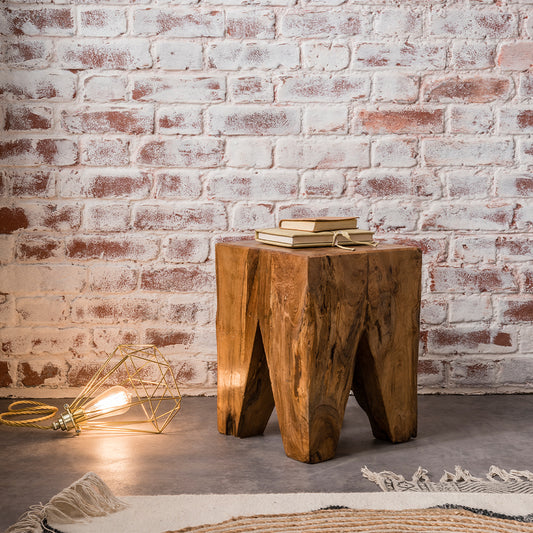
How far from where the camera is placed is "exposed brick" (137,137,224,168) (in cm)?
190

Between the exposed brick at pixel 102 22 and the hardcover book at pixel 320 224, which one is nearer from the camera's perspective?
the hardcover book at pixel 320 224

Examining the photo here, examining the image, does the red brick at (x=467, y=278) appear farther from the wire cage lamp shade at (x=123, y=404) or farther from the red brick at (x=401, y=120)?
the wire cage lamp shade at (x=123, y=404)

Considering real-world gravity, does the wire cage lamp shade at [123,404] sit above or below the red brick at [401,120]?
below

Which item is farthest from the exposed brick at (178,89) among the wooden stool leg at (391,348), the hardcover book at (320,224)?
the wooden stool leg at (391,348)

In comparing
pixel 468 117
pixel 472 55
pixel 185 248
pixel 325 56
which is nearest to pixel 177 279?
pixel 185 248

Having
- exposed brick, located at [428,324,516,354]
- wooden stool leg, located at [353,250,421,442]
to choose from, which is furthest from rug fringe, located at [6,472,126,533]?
exposed brick, located at [428,324,516,354]

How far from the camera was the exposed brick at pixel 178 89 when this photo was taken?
1.89m

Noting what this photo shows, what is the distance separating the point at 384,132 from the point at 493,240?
46cm

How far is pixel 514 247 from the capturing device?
1.96m

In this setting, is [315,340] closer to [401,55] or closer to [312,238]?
[312,238]

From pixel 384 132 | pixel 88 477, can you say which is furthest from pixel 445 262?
pixel 88 477

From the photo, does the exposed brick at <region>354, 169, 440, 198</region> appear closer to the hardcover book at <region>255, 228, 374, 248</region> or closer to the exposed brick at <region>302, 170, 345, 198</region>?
the exposed brick at <region>302, 170, 345, 198</region>

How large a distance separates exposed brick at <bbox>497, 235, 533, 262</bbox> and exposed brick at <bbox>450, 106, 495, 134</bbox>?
0.35m

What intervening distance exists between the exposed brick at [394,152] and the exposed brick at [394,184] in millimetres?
27
